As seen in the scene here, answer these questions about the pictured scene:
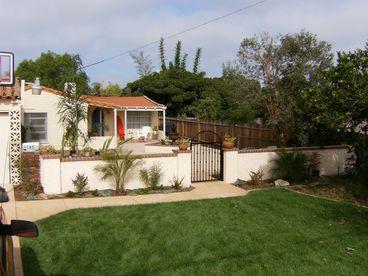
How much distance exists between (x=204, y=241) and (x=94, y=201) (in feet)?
14.1

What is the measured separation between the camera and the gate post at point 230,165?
13.6 meters

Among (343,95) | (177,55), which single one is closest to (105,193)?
(343,95)

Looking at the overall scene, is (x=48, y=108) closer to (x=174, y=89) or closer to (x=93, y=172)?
(x=93, y=172)

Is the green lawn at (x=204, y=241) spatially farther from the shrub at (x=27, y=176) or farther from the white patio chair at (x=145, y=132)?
the white patio chair at (x=145, y=132)

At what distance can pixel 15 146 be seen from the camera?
13.0m

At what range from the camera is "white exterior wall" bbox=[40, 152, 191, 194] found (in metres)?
11.5

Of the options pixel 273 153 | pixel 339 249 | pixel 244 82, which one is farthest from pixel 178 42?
pixel 339 249

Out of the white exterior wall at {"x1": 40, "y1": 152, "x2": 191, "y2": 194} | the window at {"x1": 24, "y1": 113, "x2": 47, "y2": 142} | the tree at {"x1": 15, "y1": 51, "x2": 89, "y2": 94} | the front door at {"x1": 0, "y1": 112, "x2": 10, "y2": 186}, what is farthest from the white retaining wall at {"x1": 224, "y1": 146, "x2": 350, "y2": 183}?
the tree at {"x1": 15, "y1": 51, "x2": 89, "y2": 94}

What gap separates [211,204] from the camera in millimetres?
10422

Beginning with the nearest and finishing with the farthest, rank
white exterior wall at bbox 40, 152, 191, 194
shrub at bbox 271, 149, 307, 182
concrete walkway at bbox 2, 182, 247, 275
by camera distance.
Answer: concrete walkway at bbox 2, 182, 247, 275 < white exterior wall at bbox 40, 152, 191, 194 < shrub at bbox 271, 149, 307, 182

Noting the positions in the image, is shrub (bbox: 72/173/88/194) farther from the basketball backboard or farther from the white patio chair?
the white patio chair

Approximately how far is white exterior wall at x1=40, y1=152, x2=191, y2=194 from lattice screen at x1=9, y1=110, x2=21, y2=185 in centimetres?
120

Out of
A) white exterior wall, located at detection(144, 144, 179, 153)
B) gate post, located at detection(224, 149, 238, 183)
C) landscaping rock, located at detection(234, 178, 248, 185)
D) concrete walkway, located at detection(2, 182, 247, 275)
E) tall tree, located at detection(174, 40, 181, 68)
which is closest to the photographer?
concrete walkway, located at detection(2, 182, 247, 275)

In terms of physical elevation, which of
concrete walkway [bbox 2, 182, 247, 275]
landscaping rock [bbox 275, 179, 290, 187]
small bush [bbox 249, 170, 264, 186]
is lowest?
concrete walkway [bbox 2, 182, 247, 275]
